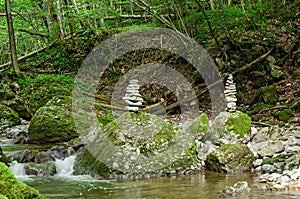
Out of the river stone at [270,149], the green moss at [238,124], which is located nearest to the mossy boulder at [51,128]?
the green moss at [238,124]

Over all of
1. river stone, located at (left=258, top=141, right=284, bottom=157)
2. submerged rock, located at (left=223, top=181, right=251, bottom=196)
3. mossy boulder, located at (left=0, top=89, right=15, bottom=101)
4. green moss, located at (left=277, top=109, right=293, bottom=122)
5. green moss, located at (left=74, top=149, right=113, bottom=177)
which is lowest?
submerged rock, located at (left=223, top=181, right=251, bottom=196)

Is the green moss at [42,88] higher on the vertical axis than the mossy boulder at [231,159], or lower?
higher

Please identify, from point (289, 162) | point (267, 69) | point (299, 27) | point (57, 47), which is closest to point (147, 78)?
point (267, 69)

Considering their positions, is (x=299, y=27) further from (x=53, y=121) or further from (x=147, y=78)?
(x=53, y=121)

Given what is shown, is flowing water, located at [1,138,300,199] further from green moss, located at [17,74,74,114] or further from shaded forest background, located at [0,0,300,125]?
green moss, located at [17,74,74,114]

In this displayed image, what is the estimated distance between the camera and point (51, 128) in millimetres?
10688

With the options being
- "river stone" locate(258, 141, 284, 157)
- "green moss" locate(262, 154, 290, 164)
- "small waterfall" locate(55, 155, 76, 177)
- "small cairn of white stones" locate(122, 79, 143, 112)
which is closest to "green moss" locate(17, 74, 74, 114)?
"small waterfall" locate(55, 155, 76, 177)

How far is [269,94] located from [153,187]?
250 inches

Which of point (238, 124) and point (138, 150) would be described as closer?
point (138, 150)

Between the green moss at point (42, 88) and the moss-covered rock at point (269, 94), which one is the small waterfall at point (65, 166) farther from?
the green moss at point (42, 88)

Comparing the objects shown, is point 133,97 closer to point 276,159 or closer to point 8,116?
point 276,159

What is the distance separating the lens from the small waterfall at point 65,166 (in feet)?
23.6

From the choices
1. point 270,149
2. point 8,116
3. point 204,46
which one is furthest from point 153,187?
point 8,116

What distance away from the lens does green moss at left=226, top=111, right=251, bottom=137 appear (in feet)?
26.2
